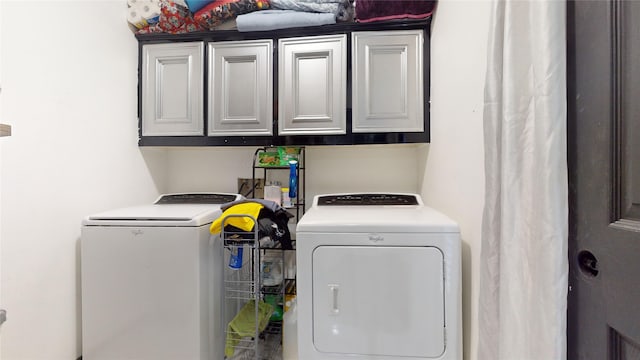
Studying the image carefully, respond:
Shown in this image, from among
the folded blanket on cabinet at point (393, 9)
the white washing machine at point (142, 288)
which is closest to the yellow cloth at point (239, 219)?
the white washing machine at point (142, 288)

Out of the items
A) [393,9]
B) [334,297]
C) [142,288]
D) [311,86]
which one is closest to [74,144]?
[142,288]

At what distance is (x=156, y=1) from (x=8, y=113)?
3.95 feet

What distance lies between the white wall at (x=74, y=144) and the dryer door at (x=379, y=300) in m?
0.19

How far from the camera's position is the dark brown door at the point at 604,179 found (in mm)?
571

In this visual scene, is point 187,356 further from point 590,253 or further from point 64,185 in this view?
point 590,253

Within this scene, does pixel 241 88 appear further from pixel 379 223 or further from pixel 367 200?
pixel 379 223

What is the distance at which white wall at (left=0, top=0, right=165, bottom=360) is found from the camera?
4.10 ft

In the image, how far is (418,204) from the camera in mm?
1779

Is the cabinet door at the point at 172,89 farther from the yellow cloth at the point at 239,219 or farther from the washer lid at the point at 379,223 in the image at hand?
the washer lid at the point at 379,223

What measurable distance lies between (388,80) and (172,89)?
153cm

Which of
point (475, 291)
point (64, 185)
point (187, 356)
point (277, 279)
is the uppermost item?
point (64, 185)

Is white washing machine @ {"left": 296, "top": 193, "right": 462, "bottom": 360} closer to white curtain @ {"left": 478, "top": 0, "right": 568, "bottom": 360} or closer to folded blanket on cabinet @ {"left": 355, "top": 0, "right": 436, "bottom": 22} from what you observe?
white curtain @ {"left": 478, "top": 0, "right": 568, "bottom": 360}

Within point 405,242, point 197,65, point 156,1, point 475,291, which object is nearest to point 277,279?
point 405,242

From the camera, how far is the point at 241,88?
1925 mm
